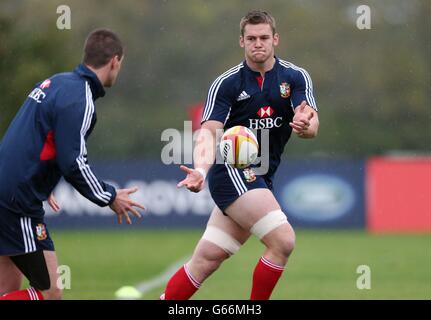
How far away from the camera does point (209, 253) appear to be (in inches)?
289

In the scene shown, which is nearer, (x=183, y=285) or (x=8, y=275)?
(x=8, y=275)

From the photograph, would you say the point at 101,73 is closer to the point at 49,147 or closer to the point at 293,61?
the point at 49,147

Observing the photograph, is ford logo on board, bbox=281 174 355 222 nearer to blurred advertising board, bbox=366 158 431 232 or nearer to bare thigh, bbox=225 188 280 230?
blurred advertising board, bbox=366 158 431 232

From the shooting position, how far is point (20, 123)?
20.9ft

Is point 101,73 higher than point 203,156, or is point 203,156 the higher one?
point 101,73

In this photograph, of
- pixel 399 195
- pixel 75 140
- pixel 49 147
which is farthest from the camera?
pixel 399 195

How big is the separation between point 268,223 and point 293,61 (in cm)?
2842

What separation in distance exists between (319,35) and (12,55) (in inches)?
702

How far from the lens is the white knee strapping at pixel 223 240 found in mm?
7340

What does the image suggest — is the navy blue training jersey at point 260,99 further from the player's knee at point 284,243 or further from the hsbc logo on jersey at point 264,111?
the player's knee at point 284,243

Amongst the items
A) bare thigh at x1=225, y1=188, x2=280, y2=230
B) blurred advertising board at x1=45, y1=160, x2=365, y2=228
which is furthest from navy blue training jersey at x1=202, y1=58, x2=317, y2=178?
Result: blurred advertising board at x1=45, y1=160, x2=365, y2=228

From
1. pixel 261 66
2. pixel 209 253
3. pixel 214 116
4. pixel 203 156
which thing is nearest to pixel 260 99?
pixel 261 66
